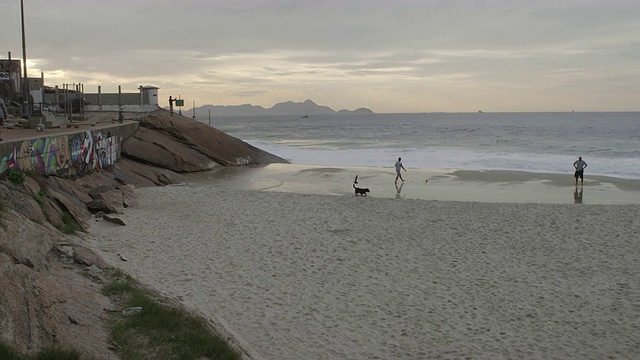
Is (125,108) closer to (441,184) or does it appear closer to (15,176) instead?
(441,184)

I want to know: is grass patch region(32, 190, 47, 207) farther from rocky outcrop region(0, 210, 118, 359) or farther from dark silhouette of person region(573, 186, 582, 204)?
dark silhouette of person region(573, 186, 582, 204)

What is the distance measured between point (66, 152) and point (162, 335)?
14123mm

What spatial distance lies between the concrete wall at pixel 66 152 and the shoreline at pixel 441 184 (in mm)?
4352

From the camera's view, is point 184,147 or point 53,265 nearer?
point 53,265

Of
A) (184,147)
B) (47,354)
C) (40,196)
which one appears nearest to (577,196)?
(40,196)

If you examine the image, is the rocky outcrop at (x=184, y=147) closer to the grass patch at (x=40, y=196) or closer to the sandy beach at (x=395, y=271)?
the sandy beach at (x=395, y=271)

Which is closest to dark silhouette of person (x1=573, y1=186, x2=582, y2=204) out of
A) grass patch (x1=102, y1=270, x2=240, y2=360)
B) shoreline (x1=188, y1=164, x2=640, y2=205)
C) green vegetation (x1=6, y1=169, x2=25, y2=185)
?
shoreline (x1=188, y1=164, x2=640, y2=205)

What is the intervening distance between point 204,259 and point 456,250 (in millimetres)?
6060

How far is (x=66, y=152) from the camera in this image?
18.2 m

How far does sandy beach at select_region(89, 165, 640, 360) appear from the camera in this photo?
8.16m

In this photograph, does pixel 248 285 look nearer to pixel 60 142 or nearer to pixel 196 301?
pixel 196 301

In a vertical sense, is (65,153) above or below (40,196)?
above

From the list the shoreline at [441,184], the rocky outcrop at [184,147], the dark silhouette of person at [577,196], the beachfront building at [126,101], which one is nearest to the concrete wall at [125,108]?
the beachfront building at [126,101]

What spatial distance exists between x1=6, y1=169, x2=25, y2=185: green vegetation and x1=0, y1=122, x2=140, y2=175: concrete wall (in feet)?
0.51
